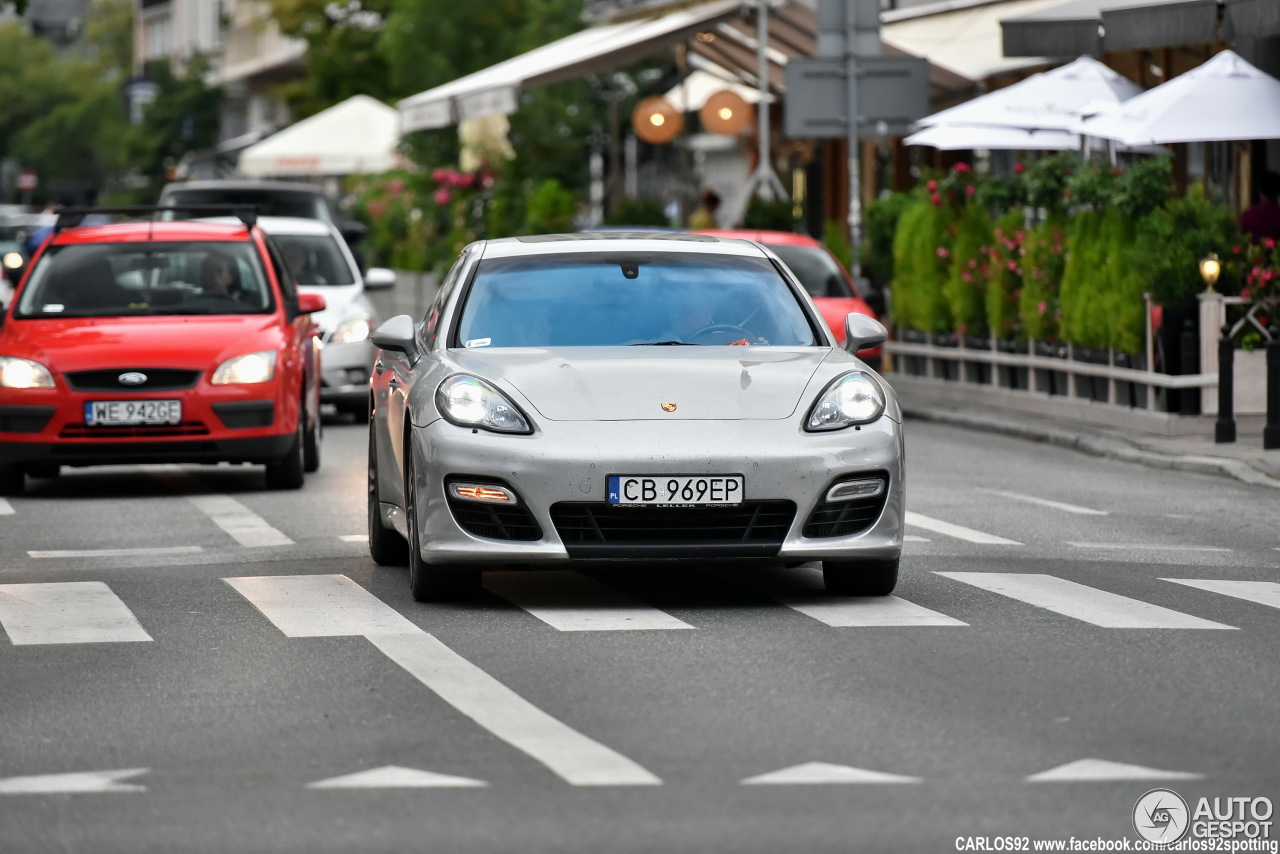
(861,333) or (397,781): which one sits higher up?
(861,333)

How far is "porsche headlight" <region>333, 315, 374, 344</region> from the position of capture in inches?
832

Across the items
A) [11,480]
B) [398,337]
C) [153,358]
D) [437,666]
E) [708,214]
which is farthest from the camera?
[708,214]

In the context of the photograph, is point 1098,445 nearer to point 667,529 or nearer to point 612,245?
point 612,245

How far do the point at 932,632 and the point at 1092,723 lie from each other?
182 centimetres

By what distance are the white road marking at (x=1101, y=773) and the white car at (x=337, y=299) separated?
14.1 metres

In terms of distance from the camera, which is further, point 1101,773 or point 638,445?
point 638,445

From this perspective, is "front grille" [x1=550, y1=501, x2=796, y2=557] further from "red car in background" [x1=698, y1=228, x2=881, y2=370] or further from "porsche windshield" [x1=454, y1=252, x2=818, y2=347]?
"red car in background" [x1=698, y1=228, x2=881, y2=370]

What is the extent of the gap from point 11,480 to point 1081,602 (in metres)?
7.48

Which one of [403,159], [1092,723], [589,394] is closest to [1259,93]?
[589,394]

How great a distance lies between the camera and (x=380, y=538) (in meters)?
11.4

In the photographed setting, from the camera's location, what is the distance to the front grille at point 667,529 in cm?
954

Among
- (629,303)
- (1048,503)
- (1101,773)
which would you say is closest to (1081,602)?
(629,303)

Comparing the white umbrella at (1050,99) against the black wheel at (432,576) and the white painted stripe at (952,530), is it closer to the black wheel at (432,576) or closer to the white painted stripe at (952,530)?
the white painted stripe at (952,530)

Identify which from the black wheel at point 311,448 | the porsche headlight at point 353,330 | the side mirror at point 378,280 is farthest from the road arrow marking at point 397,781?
the side mirror at point 378,280
